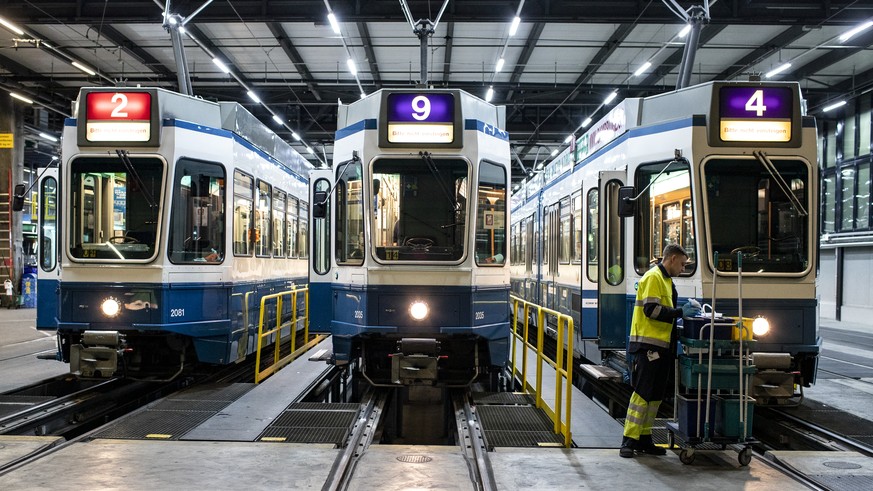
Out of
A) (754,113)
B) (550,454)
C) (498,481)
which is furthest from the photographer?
(754,113)

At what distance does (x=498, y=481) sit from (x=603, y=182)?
4.82m

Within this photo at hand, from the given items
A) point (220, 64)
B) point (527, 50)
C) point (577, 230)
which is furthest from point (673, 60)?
point (220, 64)

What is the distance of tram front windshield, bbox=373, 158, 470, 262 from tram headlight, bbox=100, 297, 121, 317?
3.33 metres

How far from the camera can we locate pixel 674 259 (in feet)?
20.4

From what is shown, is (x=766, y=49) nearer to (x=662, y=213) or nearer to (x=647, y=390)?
(x=662, y=213)

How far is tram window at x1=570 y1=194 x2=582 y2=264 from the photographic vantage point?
37.6 feet

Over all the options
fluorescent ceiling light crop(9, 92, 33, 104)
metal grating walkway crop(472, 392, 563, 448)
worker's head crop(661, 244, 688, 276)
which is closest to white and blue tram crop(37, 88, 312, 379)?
metal grating walkway crop(472, 392, 563, 448)

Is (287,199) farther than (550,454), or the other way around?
(287,199)

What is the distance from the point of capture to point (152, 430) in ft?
22.8

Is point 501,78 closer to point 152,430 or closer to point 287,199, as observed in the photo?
point 287,199

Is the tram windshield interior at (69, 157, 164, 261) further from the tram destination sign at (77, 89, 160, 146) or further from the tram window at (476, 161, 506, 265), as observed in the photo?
the tram window at (476, 161, 506, 265)

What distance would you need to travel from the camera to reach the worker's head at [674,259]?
6.18m

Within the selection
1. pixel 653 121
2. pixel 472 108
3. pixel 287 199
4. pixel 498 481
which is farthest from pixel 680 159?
pixel 287 199

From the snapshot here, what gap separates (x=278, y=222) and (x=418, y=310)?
4.99 meters
